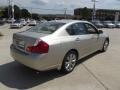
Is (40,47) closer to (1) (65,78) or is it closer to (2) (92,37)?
(1) (65,78)

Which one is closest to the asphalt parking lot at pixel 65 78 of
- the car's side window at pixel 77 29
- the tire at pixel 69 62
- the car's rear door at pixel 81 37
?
the tire at pixel 69 62

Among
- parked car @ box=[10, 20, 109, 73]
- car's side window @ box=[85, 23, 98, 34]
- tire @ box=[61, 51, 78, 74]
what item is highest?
car's side window @ box=[85, 23, 98, 34]

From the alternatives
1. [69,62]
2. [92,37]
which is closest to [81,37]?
[92,37]

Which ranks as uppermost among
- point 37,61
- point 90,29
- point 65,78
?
point 90,29

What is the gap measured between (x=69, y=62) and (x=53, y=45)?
1016 mm

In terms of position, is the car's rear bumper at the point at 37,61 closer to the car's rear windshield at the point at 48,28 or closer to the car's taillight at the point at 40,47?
the car's taillight at the point at 40,47

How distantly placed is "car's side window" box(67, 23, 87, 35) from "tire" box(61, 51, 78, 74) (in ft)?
2.07

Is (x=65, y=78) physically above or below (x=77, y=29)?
below

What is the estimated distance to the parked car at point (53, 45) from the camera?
466 centimetres

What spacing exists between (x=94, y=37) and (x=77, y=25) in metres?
1.09

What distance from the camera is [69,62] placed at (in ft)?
18.2

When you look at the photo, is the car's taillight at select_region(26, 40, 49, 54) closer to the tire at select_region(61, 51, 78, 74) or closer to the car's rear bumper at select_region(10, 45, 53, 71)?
the car's rear bumper at select_region(10, 45, 53, 71)

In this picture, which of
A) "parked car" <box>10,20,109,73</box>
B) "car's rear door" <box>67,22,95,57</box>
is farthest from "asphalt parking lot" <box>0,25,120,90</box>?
"car's rear door" <box>67,22,95,57</box>

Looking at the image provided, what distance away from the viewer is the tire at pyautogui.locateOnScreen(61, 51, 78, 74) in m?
5.33
